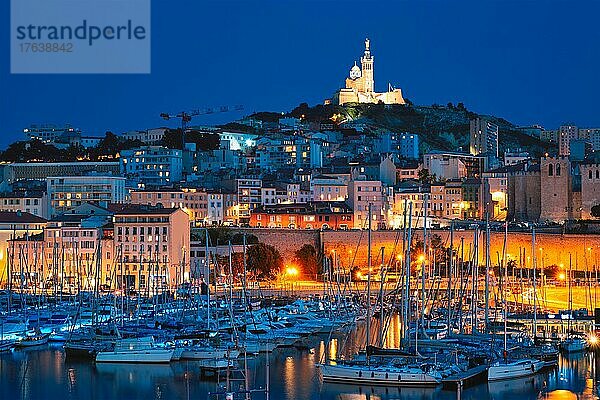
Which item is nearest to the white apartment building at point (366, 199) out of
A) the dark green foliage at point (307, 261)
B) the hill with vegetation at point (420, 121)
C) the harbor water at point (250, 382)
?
the dark green foliage at point (307, 261)

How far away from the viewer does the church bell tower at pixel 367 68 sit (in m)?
80.2

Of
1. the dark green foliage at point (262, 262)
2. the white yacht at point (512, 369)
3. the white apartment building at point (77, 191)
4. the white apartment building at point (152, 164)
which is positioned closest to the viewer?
the white yacht at point (512, 369)

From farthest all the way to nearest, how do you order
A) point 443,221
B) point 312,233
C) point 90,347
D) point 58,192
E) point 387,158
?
→ point 387,158, point 58,192, point 443,221, point 312,233, point 90,347

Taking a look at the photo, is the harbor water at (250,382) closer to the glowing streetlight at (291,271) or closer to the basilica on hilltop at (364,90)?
the glowing streetlight at (291,271)

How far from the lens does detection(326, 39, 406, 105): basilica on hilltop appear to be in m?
79.2

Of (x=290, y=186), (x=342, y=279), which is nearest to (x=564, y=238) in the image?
(x=342, y=279)

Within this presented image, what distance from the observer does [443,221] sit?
44.1 m

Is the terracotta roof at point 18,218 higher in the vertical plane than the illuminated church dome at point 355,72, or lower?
lower

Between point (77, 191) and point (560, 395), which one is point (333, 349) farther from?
point (77, 191)

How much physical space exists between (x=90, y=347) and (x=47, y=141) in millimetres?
44681

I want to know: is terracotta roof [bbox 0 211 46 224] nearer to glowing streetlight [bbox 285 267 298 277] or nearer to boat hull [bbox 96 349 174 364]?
glowing streetlight [bbox 285 267 298 277]

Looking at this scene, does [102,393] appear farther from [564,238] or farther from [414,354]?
[564,238]

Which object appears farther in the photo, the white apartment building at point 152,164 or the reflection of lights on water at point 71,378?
the white apartment building at point 152,164

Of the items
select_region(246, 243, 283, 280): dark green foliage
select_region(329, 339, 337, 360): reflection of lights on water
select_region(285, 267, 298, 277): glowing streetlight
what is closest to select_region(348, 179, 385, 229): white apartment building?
select_region(285, 267, 298, 277): glowing streetlight
